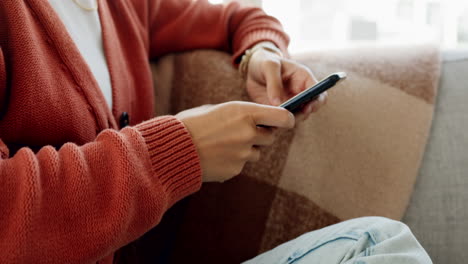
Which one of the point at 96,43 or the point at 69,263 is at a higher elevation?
the point at 96,43

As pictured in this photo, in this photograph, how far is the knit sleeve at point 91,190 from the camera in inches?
16.9

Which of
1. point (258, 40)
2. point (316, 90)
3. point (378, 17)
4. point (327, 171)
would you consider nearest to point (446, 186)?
point (327, 171)

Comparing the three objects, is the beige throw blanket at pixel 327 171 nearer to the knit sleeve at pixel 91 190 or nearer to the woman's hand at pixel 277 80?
the woman's hand at pixel 277 80

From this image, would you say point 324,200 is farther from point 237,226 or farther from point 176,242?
point 176,242

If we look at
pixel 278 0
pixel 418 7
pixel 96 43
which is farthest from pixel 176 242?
pixel 418 7

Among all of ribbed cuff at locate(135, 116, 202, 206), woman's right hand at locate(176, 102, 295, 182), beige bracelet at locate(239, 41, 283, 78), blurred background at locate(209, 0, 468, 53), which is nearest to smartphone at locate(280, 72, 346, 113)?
woman's right hand at locate(176, 102, 295, 182)

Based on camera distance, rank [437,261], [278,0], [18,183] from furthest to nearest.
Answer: [278,0]
[437,261]
[18,183]

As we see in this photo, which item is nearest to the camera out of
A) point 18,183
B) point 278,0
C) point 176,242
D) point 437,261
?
point 18,183

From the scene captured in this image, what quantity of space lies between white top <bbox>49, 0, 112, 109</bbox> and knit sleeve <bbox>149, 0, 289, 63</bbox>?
166 mm

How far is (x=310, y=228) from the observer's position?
70cm

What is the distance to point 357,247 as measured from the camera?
50 cm

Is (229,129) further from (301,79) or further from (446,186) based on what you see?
(446,186)

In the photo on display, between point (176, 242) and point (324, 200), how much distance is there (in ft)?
0.84

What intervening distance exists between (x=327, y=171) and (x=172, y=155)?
0.95 ft
